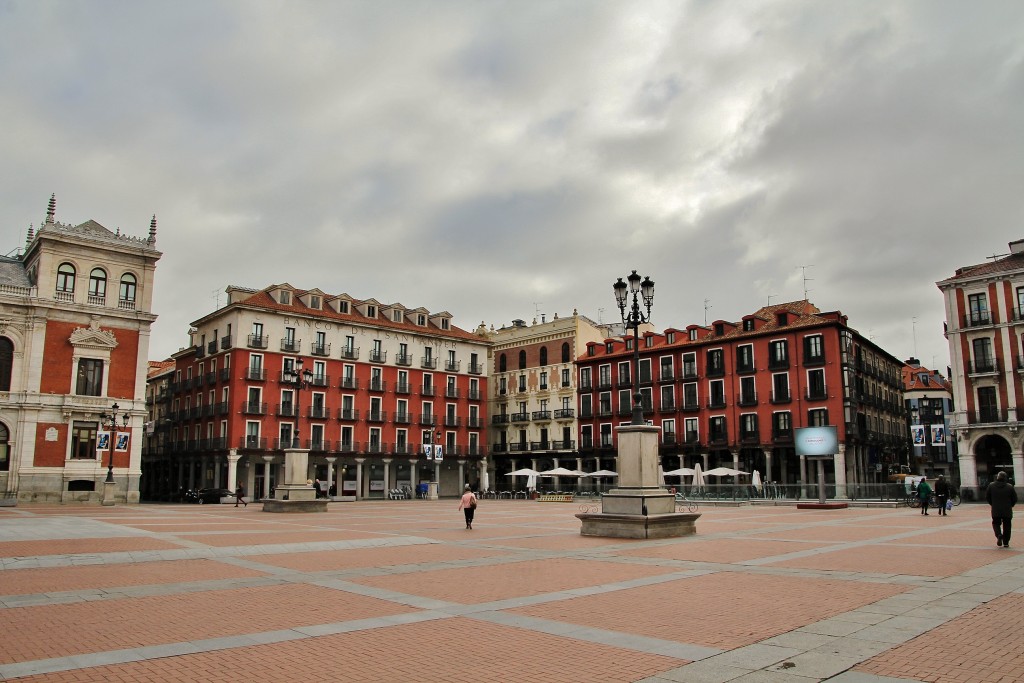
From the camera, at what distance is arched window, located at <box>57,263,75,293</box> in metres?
44.0

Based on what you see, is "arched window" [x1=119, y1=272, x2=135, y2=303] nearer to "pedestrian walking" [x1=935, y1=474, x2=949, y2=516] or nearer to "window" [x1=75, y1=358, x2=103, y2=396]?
"window" [x1=75, y1=358, x2=103, y2=396]

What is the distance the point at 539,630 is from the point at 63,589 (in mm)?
7262

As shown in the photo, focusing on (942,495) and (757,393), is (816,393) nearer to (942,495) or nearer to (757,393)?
(757,393)

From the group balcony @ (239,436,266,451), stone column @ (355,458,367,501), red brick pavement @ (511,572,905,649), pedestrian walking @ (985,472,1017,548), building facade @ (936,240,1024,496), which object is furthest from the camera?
stone column @ (355,458,367,501)

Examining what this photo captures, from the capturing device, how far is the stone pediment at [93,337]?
1725 inches

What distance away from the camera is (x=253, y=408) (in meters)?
56.6

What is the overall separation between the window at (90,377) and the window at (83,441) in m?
1.89

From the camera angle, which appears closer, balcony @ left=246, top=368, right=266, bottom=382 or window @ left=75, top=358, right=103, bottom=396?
window @ left=75, top=358, right=103, bottom=396

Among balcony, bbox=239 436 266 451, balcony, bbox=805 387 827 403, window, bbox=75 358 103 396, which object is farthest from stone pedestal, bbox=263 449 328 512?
balcony, bbox=805 387 827 403

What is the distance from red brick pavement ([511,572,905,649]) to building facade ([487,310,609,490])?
2217 inches

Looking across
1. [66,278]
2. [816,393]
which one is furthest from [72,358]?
[816,393]

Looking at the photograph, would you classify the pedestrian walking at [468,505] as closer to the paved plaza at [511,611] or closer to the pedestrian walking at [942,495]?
the paved plaza at [511,611]

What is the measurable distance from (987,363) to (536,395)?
37.0 meters

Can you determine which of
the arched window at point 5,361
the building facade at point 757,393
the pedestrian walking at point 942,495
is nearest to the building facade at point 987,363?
the building facade at point 757,393
